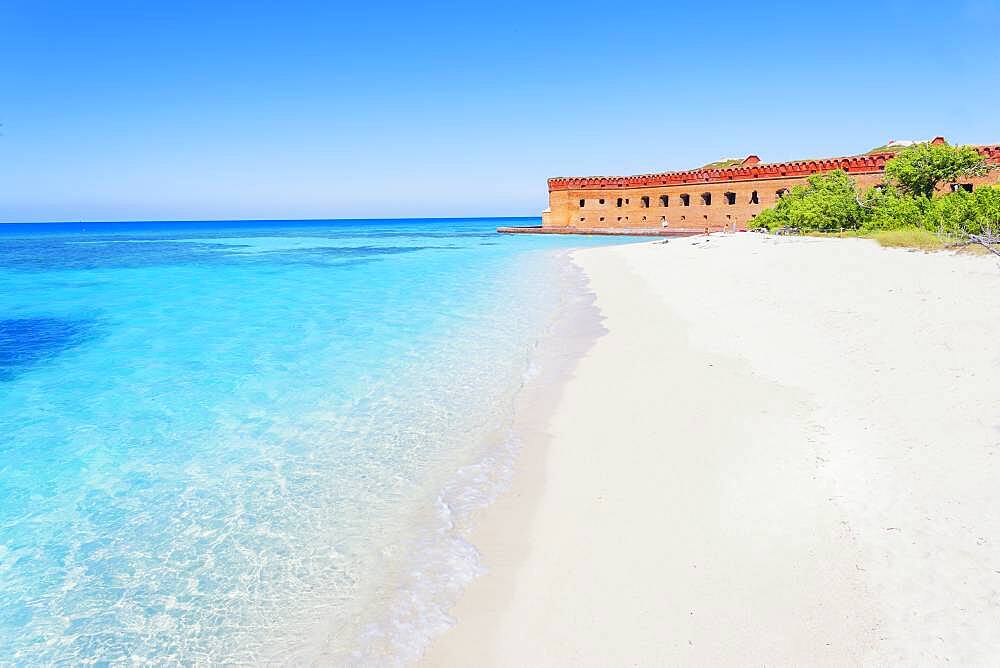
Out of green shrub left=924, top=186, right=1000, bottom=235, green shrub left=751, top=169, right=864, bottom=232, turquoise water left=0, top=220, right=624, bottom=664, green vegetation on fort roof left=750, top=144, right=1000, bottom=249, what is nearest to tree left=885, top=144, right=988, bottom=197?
green vegetation on fort roof left=750, top=144, right=1000, bottom=249

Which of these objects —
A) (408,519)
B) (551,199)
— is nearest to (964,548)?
(408,519)

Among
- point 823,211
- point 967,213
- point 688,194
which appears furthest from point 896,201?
point 688,194

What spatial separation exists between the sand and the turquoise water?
0.65 meters

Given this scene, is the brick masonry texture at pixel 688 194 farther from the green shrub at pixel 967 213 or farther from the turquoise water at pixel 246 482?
the turquoise water at pixel 246 482

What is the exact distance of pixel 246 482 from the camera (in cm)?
576

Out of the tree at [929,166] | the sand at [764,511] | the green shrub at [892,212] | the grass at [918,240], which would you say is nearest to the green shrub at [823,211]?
the green shrub at [892,212]

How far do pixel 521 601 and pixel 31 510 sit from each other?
494 cm

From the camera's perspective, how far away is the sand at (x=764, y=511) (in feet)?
10.5

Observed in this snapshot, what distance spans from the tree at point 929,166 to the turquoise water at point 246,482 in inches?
988

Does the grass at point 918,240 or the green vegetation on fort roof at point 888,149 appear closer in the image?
the grass at point 918,240

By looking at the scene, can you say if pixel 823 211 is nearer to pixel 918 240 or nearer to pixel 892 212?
pixel 892 212

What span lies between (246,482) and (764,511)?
4.94 m

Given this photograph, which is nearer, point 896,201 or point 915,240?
point 915,240

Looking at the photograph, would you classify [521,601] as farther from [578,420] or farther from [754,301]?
[754,301]
